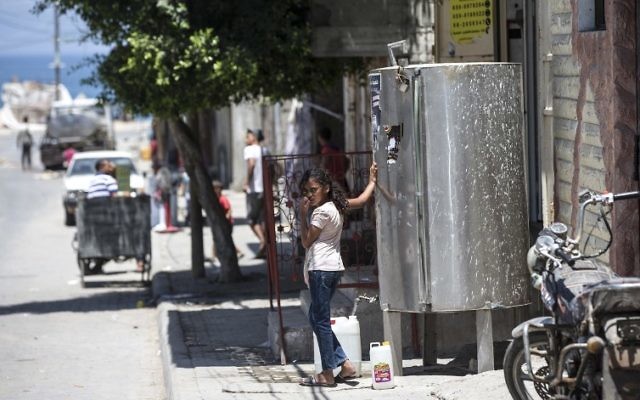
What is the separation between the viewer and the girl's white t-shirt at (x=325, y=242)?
30.9 feet

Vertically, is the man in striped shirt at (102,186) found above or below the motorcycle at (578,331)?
above

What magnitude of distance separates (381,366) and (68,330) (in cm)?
579

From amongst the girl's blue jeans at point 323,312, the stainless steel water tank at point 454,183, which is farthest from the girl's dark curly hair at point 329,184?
the girl's blue jeans at point 323,312

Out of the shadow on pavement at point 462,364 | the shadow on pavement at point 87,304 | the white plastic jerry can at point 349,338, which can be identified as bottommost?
the shadow on pavement at point 87,304

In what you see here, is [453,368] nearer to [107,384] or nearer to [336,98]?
[107,384]

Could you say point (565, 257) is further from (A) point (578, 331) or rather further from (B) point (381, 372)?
(B) point (381, 372)

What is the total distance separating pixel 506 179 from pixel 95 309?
25.3 feet

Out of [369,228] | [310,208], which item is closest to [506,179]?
[310,208]

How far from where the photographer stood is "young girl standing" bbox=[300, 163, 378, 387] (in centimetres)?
942

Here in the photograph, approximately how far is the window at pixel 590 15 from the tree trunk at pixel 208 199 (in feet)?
26.3

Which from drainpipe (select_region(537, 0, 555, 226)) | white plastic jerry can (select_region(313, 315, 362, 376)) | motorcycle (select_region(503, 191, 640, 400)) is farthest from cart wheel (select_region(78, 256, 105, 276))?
motorcycle (select_region(503, 191, 640, 400))

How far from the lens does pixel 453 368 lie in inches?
399

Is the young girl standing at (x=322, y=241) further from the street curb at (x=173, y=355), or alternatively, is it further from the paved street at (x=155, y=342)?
the street curb at (x=173, y=355)

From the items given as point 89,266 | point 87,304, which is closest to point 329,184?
point 87,304
